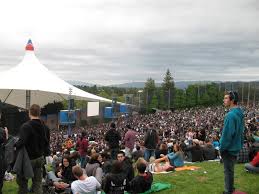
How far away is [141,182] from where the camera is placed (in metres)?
6.35

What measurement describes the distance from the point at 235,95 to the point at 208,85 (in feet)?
321

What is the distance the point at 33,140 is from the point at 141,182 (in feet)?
6.64

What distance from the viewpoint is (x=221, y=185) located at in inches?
269

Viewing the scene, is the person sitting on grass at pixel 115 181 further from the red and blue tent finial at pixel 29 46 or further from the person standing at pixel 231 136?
the red and blue tent finial at pixel 29 46

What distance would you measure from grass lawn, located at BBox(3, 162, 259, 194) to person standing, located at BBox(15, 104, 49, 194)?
175 cm

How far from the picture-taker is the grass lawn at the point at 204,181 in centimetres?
654

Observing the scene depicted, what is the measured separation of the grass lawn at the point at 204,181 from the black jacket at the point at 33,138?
1967 mm

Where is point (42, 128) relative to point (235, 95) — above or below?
below

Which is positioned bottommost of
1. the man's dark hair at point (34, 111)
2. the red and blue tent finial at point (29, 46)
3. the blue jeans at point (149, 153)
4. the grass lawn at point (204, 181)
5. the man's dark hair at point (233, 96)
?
the blue jeans at point (149, 153)

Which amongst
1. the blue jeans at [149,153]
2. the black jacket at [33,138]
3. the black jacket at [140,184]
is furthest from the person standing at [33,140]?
the blue jeans at [149,153]

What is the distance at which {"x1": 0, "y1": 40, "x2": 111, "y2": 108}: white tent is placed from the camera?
63.4 feet

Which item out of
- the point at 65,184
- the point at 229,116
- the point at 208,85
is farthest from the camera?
the point at 208,85

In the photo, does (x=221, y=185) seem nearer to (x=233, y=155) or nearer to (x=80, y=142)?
(x=233, y=155)

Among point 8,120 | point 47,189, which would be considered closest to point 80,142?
point 47,189
